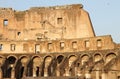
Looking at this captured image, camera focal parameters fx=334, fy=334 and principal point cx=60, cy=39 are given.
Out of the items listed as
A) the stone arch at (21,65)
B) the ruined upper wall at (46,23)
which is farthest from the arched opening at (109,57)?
the stone arch at (21,65)

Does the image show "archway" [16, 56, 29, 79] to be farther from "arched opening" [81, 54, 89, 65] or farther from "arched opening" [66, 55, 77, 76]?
"arched opening" [81, 54, 89, 65]

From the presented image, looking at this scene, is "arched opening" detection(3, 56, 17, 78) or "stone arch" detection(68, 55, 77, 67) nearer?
"stone arch" detection(68, 55, 77, 67)

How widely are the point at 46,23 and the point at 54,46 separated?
24.6ft

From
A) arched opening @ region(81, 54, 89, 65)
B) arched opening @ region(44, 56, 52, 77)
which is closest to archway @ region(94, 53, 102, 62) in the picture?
arched opening @ region(81, 54, 89, 65)

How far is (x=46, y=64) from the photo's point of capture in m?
49.4

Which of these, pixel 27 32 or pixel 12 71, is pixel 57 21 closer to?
pixel 27 32

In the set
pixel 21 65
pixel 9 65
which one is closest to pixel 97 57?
pixel 21 65

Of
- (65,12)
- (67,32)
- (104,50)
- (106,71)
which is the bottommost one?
(106,71)

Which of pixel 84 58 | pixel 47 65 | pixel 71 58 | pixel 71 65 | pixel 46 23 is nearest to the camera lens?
pixel 71 65

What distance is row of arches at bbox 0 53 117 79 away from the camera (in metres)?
45.6

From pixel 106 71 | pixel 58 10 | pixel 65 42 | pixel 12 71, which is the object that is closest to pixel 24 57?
pixel 12 71

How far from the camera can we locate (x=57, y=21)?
5553 centimetres

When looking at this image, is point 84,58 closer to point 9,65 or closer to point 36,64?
point 36,64

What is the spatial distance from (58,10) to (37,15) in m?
3.72
